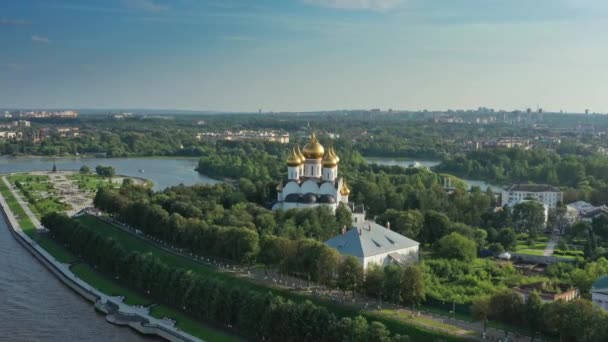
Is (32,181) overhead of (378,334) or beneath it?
beneath

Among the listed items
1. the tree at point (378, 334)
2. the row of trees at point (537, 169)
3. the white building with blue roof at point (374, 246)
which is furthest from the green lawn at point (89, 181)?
the tree at point (378, 334)

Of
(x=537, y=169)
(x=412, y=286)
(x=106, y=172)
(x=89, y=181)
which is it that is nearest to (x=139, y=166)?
(x=106, y=172)

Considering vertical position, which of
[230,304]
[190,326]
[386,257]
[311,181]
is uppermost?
[311,181]

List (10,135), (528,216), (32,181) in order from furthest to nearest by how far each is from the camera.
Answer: (10,135), (32,181), (528,216)

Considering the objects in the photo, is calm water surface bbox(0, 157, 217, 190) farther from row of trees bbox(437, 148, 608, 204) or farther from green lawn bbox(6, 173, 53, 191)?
row of trees bbox(437, 148, 608, 204)

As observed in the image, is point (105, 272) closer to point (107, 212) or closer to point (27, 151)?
point (107, 212)

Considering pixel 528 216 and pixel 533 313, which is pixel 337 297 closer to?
pixel 533 313

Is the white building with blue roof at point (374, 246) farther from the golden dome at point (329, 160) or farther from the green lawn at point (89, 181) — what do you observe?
the green lawn at point (89, 181)
